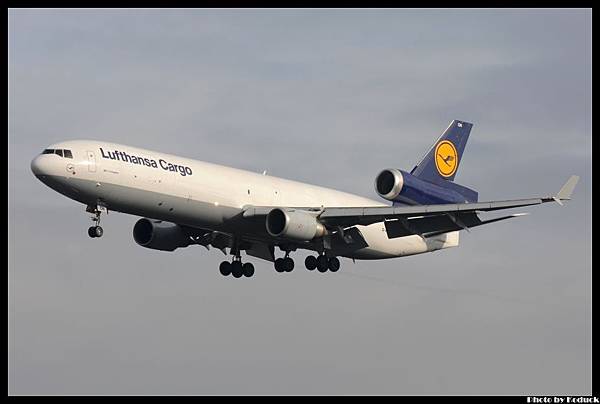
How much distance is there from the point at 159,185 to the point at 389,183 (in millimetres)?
12938

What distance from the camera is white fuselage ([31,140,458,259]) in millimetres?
59062

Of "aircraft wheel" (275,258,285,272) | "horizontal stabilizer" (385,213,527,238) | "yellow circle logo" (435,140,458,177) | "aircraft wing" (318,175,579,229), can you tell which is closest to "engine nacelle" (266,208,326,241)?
"aircraft wing" (318,175,579,229)

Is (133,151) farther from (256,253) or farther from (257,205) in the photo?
(256,253)

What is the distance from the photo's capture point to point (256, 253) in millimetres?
68938

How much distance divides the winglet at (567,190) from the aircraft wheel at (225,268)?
61.1 ft

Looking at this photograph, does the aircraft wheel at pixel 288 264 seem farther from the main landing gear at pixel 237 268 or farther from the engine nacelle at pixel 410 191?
the engine nacelle at pixel 410 191

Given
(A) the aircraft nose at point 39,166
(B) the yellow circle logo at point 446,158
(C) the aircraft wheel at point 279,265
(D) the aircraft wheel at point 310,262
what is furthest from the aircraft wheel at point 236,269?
(A) the aircraft nose at point 39,166

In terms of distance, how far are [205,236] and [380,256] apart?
905 cm

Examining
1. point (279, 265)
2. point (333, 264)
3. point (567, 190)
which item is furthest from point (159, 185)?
point (567, 190)

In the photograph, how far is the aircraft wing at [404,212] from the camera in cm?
6191

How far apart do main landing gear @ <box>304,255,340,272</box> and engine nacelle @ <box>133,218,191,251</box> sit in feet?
20.8

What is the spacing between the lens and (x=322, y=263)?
67.4m

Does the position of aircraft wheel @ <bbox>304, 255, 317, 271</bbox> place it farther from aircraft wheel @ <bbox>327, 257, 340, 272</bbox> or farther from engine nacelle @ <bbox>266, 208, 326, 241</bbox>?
engine nacelle @ <bbox>266, 208, 326, 241</bbox>

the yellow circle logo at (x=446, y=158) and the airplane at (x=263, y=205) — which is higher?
the yellow circle logo at (x=446, y=158)
